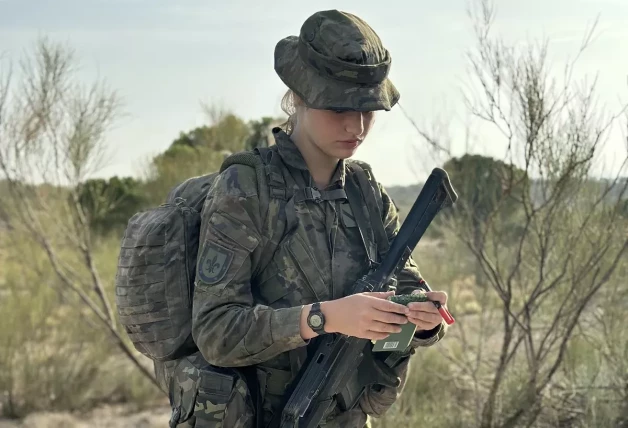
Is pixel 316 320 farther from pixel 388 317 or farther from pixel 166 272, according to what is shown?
pixel 166 272

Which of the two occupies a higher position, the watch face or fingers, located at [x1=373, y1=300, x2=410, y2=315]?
fingers, located at [x1=373, y1=300, x2=410, y2=315]

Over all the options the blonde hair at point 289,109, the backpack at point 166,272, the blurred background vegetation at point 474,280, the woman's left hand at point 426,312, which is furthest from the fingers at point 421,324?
the blurred background vegetation at point 474,280

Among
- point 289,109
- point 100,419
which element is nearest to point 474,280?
point 100,419

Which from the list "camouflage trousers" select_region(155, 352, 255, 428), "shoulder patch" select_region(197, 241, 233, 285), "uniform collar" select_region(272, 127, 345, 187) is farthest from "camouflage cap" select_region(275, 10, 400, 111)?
"camouflage trousers" select_region(155, 352, 255, 428)

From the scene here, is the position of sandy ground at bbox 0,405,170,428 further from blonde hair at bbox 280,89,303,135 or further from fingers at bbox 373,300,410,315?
fingers at bbox 373,300,410,315

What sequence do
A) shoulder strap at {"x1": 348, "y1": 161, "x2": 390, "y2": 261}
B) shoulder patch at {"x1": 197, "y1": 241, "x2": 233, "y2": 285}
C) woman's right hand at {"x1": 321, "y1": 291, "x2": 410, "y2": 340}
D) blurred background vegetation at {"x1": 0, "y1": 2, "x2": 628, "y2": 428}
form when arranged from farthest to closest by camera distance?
blurred background vegetation at {"x1": 0, "y1": 2, "x2": 628, "y2": 428}
shoulder strap at {"x1": 348, "y1": 161, "x2": 390, "y2": 261}
shoulder patch at {"x1": 197, "y1": 241, "x2": 233, "y2": 285}
woman's right hand at {"x1": 321, "y1": 291, "x2": 410, "y2": 340}

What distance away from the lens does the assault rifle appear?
5.66ft

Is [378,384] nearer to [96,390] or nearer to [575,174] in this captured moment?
[575,174]

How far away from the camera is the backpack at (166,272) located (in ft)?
5.74

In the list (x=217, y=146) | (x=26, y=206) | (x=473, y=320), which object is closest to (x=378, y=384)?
(x=26, y=206)

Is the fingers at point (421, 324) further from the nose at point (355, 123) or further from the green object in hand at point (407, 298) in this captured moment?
the nose at point (355, 123)

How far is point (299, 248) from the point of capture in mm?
1757

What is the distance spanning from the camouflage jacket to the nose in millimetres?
159

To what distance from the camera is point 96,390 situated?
24.5 ft
